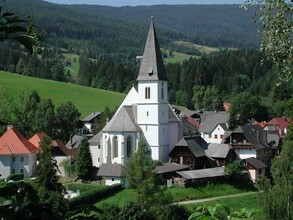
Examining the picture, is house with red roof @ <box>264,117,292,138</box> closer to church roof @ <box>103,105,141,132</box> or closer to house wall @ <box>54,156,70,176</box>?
church roof @ <box>103,105,141,132</box>

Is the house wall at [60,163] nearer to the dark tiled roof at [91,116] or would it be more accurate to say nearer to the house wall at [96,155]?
the house wall at [96,155]

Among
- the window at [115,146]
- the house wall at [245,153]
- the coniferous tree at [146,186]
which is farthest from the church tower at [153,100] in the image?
the house wall at [245,153]

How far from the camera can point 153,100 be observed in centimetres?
4566

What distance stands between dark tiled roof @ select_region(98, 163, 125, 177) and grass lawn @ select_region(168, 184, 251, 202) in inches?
161

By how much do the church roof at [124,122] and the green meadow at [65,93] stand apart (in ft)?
123

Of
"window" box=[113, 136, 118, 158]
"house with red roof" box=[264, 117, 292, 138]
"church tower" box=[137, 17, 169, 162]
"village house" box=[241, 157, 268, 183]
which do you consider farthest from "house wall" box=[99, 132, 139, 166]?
"house with red roof" box=[264, 117, 292, 138]

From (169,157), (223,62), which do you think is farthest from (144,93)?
(223,62)

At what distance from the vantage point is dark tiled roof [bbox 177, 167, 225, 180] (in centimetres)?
4075

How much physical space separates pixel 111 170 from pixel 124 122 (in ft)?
14.9

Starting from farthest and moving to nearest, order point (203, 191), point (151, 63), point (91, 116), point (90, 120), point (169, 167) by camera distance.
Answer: point (91, 116)
point (90, 120)
point (151, 63)
point (169, 167)
point (203, 191)

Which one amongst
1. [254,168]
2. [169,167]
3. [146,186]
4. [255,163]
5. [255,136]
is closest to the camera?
[146,186]

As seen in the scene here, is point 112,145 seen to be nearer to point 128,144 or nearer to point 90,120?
point 128,144

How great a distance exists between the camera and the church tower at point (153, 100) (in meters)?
45.2

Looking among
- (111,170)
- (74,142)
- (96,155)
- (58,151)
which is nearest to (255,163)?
(111,170)
